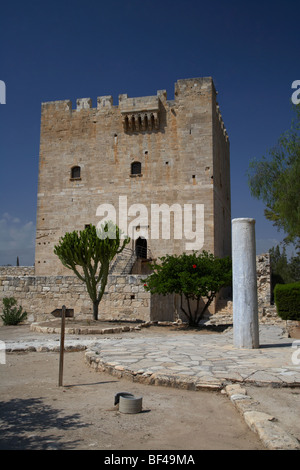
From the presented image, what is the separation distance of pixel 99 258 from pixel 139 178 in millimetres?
10256

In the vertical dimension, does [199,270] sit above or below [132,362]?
above

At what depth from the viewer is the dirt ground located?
295cm

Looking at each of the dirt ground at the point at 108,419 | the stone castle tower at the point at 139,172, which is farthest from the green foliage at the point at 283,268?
the dirt ground at the point at 108,419

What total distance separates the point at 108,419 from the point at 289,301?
27.8 feet

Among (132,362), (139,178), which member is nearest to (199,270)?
(132,362)

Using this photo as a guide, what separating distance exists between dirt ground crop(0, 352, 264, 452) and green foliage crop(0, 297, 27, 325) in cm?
869

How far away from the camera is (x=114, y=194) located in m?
22.3

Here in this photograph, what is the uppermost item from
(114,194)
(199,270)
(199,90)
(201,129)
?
(199,90)

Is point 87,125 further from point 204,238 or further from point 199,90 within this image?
point 204,238

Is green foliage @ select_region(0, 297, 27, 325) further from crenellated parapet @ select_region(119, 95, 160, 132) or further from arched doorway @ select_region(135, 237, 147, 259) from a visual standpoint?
crenellated parapet @ select_region(119, 95, 160, 132)

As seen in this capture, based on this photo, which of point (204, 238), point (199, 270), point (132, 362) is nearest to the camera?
point (132, 362)

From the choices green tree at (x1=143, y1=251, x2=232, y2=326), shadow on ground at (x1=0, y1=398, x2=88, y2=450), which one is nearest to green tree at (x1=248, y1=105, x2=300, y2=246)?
green tree at (x1=143, y1=251, x2=232, y2=326)

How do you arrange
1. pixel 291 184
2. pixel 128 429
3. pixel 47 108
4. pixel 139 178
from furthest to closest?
pixel 47 108 < pixel 139 178 < pixel 291 184 < pixel 128 429

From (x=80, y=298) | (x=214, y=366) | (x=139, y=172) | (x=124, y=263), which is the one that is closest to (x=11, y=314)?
(x=80, y=298)
